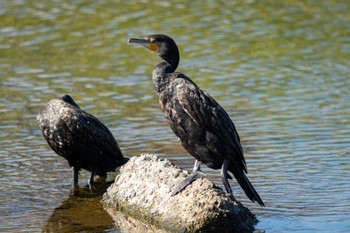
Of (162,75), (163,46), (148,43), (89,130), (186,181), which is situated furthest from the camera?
(89,130)

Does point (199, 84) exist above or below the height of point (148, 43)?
below

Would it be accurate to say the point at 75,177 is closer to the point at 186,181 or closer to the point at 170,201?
the point at 170,201

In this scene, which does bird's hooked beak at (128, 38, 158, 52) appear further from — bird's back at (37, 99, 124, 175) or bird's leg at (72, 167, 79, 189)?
bird's leg at (72, 167, 79, 189)

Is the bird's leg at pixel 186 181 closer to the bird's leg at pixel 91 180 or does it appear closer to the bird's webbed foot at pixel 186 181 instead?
the bird's webbed foot at pixel 186 181

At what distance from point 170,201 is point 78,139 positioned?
7.12 ft

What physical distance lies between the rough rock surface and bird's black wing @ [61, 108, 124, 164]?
0.86 metres

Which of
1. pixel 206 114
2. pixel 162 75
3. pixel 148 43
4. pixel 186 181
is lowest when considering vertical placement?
pixel 186 181

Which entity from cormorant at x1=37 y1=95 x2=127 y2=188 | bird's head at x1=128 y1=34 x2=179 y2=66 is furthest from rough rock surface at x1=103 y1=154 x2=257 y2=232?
bird's head at x1=128 y1=34 x2=179 y2=66

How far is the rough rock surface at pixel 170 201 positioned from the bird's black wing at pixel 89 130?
2.81ft

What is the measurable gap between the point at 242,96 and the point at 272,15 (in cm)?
582

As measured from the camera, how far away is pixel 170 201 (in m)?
8.95

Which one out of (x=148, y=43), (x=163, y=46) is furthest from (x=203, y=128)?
(x=148, y=43)

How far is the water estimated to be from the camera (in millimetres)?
10016

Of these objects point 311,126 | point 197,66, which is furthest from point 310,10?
point 311,126
